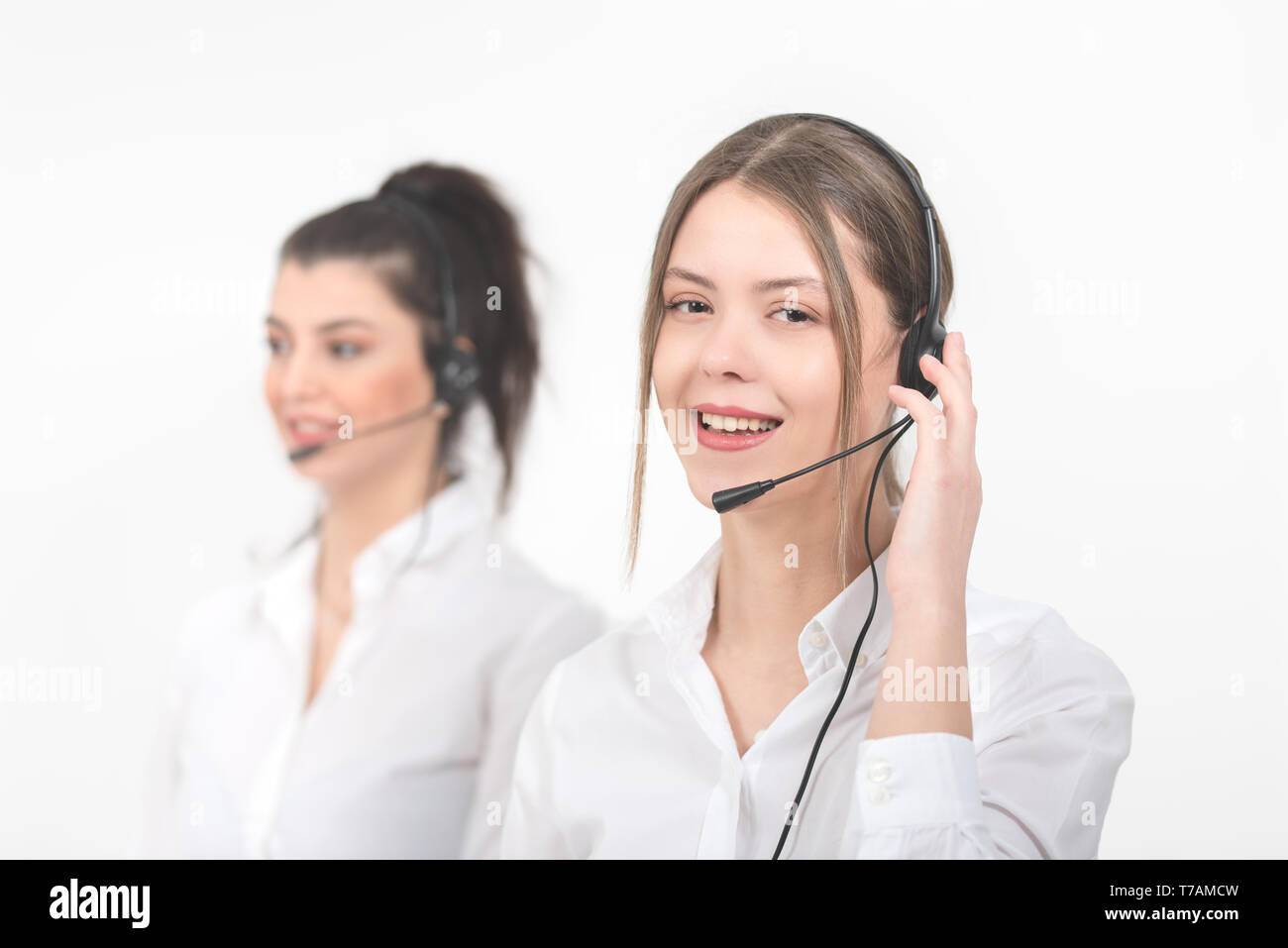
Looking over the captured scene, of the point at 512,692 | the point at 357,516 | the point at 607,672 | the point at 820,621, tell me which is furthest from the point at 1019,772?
the point at 357,516

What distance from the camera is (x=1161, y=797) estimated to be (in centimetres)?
121

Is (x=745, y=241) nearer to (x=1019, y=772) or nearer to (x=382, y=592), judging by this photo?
(x=1019, y=772)

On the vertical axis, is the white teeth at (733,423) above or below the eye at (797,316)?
below

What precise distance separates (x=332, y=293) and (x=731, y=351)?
2.28 feet

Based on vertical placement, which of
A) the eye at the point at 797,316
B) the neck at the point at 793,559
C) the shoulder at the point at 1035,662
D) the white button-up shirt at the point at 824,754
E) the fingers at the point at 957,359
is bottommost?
the white button-up shirt at the point at 824,754

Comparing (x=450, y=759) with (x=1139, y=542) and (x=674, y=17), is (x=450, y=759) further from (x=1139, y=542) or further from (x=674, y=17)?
(x=674, y=17)

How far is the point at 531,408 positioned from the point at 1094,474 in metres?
0.74

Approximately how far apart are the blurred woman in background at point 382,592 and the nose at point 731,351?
46 centimetres

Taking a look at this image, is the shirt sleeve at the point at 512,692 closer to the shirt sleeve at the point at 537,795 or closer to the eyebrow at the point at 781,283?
the shirt sleeve at the point at 537,795

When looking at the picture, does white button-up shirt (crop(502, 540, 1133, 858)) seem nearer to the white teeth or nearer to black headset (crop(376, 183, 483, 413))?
the white teeth

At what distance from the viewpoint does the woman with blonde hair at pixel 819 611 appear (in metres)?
0.92

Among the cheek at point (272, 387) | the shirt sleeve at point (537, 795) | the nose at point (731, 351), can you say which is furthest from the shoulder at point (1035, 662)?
the cheek at point (272, 387)

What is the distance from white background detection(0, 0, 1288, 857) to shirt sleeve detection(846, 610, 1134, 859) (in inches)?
8.5

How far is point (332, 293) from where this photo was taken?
4.78ft
